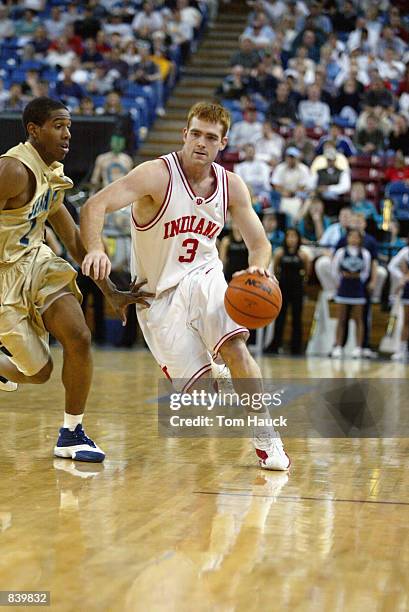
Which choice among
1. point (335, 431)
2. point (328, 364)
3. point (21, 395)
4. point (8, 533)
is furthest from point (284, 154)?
point (8, 533)

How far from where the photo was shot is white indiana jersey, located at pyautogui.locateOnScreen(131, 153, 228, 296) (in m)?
4.70

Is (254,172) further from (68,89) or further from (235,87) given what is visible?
(68,89)

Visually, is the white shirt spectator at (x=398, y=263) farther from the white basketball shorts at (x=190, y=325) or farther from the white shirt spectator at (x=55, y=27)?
the white shirt spectator at (x=55, y=27)

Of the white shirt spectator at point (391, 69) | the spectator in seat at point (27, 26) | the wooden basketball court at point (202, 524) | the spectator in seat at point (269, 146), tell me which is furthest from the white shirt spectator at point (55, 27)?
the wooden basketball court at point (202, 524)

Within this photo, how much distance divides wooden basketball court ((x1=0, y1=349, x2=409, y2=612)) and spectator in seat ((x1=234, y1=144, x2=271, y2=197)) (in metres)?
7.76

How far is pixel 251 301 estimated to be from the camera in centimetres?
434

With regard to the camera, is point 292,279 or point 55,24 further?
point 55,24

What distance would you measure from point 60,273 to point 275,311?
1.04 m

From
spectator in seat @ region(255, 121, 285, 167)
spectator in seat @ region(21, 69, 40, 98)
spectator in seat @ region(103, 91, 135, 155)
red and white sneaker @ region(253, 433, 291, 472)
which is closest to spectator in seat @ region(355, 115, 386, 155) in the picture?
spectator in seat @ region(255, 121, 285, 167)

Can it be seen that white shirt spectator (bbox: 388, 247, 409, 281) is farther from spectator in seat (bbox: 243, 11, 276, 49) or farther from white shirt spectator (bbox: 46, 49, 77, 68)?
white shirt spectator (bbox: 46, 49, 77, 68)

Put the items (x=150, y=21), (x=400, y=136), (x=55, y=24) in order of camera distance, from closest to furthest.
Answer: (x=400, y=136) < (x=150, y=21) < (x=55, y=24)

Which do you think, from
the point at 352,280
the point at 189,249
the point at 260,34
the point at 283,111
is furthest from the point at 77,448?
the point at 260,34

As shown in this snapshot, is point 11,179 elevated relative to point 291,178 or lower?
elevated

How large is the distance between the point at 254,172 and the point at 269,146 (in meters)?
0.82
